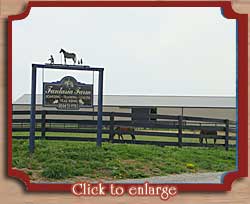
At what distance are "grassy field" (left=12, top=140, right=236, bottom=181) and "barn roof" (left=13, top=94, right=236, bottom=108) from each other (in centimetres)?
46

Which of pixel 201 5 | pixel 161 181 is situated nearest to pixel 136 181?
pixel 161 181

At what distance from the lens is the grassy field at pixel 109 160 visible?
20.5 ft

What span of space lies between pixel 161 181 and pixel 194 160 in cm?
47

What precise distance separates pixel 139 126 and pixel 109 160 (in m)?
0.52

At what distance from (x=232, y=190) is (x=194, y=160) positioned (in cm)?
53

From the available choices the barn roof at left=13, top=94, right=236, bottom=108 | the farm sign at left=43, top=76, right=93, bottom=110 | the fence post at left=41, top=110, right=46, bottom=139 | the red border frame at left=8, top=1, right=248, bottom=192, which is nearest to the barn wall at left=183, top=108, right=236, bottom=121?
the barn roof at left=13, top=94, right=236, bottom=108

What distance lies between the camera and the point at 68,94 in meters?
6.41

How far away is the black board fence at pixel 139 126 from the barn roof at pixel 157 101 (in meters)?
0.14

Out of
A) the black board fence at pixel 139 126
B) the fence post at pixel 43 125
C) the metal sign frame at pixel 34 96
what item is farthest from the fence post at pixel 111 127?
the fence post at pixel 43 125

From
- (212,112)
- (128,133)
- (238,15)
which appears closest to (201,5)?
(238,15)

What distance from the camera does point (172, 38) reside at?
630 centimetres

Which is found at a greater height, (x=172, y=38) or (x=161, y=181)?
(x=172, y=38)

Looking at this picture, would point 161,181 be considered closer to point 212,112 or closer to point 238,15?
point 212,112

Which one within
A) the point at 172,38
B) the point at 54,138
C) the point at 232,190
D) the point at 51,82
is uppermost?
the point at 172,38
